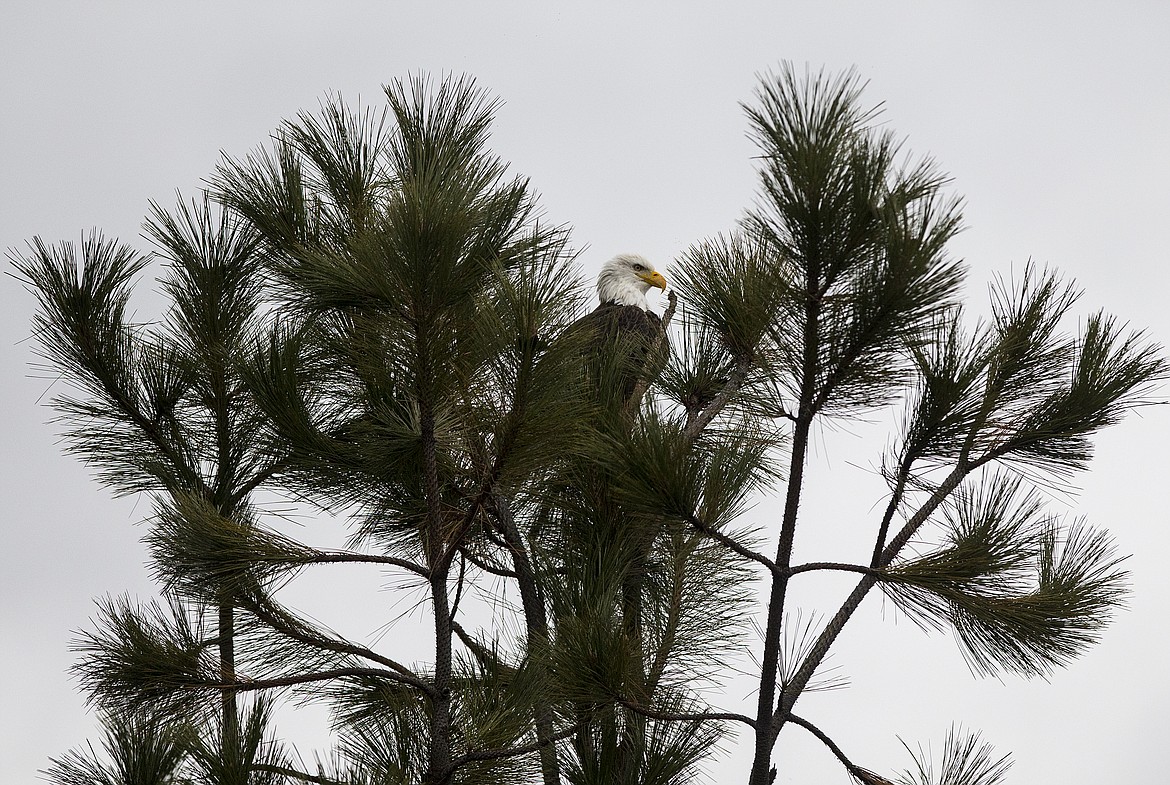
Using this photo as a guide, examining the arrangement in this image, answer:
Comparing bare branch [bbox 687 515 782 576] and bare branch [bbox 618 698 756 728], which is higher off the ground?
bare branch [bbox 687 515 782 576]

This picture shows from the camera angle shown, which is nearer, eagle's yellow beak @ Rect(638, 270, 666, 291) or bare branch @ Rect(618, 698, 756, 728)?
bare branch @ Rect(618, 698, 756, 728)

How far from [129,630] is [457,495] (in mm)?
1025

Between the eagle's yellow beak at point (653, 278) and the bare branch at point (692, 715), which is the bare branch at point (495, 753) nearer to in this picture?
the bare branch at point (692, 715)

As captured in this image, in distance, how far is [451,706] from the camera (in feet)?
10.1

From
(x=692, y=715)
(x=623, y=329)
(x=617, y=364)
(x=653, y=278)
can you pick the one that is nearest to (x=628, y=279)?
(x=653, y=278)

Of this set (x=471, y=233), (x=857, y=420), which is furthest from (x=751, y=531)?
(x=471, y=233)

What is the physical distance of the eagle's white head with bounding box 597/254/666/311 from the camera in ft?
20.6

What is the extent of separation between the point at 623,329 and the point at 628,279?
1.06m

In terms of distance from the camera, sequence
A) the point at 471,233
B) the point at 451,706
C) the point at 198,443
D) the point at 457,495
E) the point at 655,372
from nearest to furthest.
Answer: the point at 471,233 < the point at 451,706 < the point at 457,495 < the point at 655,372 < the point at 198,443

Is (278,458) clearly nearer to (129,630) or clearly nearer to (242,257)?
(129,630)

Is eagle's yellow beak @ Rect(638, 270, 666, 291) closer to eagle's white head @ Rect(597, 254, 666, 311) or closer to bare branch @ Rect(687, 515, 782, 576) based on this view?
eagle's white head @ Rect(597, 254, 666, 311)

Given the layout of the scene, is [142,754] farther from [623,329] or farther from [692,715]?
[623,329]

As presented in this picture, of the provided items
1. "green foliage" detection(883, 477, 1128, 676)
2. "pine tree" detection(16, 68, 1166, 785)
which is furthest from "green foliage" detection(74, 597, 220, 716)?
"green foliage" detection(883, 477, 1128, 676)

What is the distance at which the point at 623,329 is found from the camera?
5.30m
